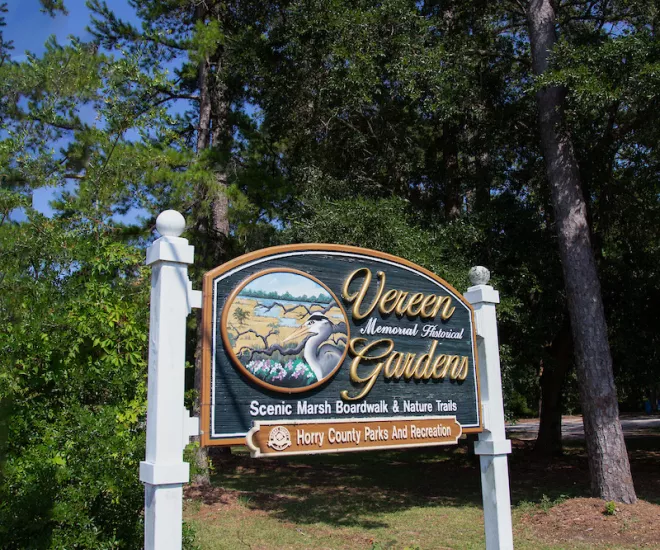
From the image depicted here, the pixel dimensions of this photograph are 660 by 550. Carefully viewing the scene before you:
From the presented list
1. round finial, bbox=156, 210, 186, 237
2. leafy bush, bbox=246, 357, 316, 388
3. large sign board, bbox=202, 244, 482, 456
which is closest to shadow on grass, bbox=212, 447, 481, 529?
large sign board, bbox=202, 244, 482, 456

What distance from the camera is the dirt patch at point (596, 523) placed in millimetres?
8680

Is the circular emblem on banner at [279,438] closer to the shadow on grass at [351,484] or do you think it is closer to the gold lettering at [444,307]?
the gold lettering at [444,307]

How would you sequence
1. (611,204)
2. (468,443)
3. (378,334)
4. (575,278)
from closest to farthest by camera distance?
(378,334) → (575,278) → (611,204) → (468,443)

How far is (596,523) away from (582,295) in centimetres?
367

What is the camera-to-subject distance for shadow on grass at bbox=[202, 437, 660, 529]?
37.7 ft

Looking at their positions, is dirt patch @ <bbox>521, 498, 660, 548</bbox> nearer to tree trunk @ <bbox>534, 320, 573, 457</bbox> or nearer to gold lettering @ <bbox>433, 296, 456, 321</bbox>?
tree trunk @ <bbox>534, 320, 573, 457</bbox>

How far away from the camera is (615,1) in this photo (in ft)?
40.1

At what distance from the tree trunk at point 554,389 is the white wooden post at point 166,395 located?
38.3ft

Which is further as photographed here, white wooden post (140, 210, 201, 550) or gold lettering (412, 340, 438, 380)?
gold lettering (412, 340, 438, 380)

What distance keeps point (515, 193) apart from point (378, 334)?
10708mm

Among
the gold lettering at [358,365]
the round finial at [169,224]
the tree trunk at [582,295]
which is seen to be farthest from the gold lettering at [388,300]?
the tree trunk at [582,295]

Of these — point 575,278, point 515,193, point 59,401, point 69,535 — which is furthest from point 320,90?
point 69,535

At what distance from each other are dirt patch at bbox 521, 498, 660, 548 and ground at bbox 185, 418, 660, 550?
15mm

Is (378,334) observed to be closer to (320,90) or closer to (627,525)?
(627,525)
